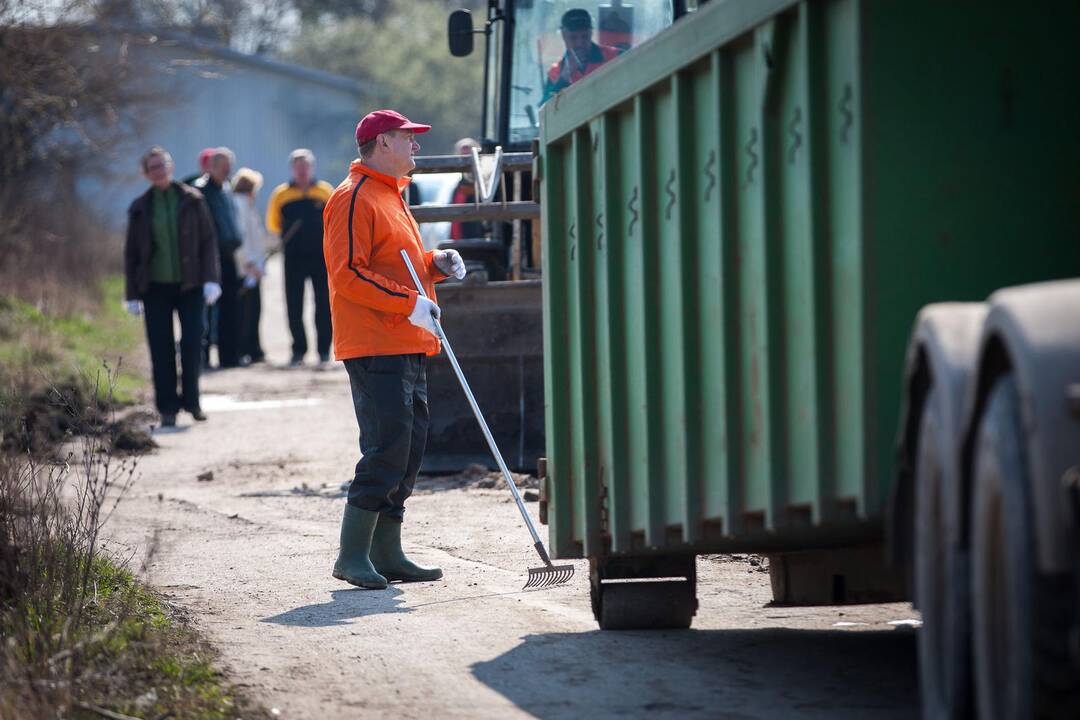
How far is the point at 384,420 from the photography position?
23.2ft

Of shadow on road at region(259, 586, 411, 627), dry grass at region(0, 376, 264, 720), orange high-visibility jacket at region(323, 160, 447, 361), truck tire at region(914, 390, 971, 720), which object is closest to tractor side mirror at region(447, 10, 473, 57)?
orange high-visibility jacket at region(323, 160, 447, 361)

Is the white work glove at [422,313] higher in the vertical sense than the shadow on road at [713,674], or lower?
higher

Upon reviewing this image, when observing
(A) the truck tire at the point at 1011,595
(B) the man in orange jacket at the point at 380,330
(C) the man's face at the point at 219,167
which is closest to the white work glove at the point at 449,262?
(B) the man in orange jacket at the point at 380,330

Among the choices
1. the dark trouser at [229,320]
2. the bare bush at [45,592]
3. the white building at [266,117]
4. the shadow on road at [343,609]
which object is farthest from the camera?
the white building at [266,117]

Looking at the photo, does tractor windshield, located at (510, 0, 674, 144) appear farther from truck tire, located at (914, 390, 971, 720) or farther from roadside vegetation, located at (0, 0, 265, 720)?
truck tire, located at (914, 390, 971, 720)

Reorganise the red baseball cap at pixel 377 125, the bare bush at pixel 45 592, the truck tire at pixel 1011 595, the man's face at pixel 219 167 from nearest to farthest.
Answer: the truck tire at pixel 1011 595
the bare bush at pixel 45 592
the red baseball cap at pixel 377 125
the man's face at pixel 219 167

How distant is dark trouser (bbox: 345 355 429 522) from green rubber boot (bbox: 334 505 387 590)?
5cm

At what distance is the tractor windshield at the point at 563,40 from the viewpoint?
11164mm

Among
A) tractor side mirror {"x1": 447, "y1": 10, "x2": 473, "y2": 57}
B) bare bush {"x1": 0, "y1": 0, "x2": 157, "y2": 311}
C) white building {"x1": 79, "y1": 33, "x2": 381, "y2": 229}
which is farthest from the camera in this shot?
white building {"x1": 79, "y1": 33, "x2": 381, "y2": 229}

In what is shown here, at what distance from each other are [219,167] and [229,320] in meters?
2.61

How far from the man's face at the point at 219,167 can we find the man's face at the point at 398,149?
908 centimetres

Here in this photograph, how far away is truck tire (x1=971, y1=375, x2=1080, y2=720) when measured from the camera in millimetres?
3213

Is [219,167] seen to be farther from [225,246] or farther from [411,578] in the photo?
[411,578]

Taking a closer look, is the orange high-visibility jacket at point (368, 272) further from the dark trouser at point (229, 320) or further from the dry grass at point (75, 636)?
the dark trouser at point (229, 320)
